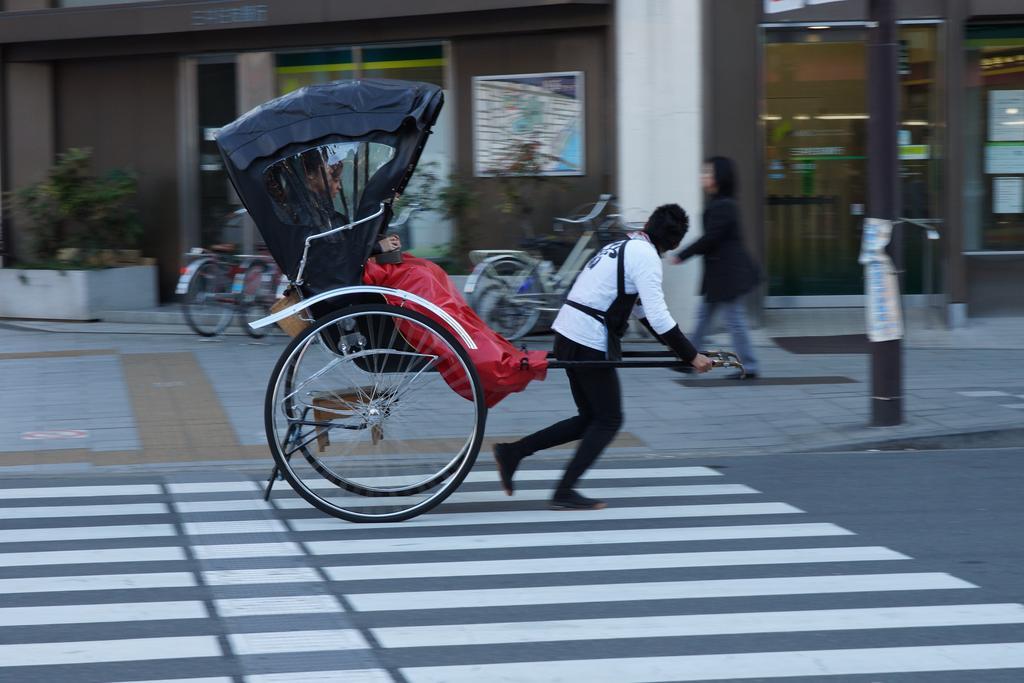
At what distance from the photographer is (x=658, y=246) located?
7172mm

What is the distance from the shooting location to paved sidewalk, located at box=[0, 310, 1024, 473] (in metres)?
9.07

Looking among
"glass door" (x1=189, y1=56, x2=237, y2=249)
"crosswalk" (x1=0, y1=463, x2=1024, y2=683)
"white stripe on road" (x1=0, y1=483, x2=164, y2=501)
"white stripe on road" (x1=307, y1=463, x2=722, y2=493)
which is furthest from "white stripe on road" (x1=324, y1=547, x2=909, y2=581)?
"glass door" (x1=189, y1=56, x2=237, y2=249)

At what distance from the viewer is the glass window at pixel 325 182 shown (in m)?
7.05

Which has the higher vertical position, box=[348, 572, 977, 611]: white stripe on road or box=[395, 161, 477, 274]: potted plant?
box=[395, 161, 477, 274]: potted plant

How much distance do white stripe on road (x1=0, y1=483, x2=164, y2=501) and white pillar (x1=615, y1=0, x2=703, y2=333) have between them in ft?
22.9

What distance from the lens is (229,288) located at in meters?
13.9

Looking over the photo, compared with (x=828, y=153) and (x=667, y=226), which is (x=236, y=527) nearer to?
(x=667, y=226)

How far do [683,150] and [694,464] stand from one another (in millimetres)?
5854

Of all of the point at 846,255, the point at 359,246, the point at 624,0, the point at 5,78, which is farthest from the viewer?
the point at 5,78

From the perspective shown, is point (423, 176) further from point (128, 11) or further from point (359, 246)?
point (359, 246)

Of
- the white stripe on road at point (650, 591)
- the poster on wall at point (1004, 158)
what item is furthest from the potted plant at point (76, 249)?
the white stripe on road at point (650, 591)

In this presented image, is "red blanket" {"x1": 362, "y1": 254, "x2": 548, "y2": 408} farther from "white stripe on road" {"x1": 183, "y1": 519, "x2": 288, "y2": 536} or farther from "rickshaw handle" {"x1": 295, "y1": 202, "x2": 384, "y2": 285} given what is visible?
"white stripe on road" {"x1": 183, "y1": 519, "x2": 288, "y2": 536}

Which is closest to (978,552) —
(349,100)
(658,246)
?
(658,246)

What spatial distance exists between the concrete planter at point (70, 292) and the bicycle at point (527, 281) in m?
4.69
